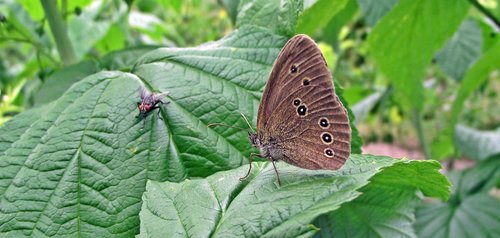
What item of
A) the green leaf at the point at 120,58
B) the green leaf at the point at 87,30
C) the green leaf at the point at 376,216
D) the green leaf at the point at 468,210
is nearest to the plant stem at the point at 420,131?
the green leaf at the point at 468,210

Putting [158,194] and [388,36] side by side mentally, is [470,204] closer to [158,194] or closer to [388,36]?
[388,36]

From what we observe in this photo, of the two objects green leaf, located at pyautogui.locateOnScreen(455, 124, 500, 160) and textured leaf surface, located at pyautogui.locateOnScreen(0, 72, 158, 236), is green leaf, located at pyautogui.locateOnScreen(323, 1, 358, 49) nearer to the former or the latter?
green leaf, located at pyautogui.locateOnScreen(455, 124, 500, 160)

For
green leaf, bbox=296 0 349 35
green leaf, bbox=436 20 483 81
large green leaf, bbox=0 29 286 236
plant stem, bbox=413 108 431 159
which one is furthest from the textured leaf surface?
plant stem, bbox=413 108 431 159

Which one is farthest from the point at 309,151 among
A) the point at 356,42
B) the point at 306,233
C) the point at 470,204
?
the point at 356,42

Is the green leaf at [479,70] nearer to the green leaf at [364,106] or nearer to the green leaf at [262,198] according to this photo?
the green leaf at [364,106]

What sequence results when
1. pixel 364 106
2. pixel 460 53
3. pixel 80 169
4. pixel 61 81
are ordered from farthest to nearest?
pixel 364 106 → pixel 460 53 → pixel 61 81 → pixel 80 169

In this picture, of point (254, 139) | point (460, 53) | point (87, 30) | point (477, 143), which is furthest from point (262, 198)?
point (477, 143)

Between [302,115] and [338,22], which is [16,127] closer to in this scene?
[302,115]
